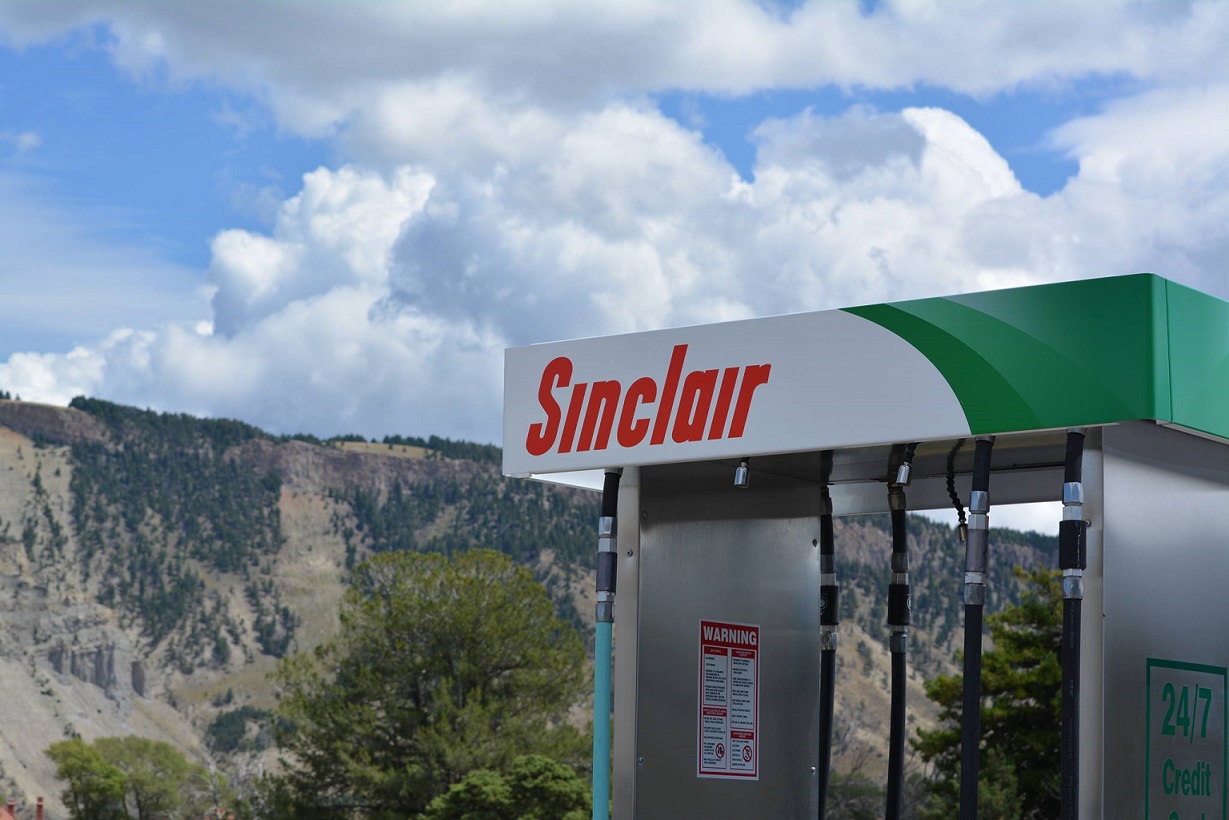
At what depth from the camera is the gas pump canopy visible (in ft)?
12.8

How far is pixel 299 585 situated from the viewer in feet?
333

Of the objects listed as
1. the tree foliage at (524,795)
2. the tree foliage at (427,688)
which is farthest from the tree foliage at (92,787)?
the tree foliage at (524,795)

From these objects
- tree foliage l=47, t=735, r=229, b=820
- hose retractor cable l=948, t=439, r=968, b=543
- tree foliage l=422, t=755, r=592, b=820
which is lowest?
tree foliage l=47, t=735, r=229, b=820

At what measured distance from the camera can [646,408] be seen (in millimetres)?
4805

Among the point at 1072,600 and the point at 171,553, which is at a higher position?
the point at 171,553

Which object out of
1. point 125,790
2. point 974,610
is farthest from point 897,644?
point 125,790

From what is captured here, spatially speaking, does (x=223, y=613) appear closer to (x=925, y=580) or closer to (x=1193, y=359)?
(x=925, y=580)

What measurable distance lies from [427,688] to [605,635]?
35.5 metres

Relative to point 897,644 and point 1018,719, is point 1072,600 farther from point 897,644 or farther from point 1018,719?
point 1018,719

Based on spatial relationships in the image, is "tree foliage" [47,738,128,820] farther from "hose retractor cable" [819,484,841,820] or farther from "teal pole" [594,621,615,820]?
"teal pole" [594,621,615,820]

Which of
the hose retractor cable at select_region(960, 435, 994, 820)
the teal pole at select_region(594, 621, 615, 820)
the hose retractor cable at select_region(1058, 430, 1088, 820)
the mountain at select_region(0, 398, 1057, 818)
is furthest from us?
the mountain at select_region(0, 398, 1057, 818)

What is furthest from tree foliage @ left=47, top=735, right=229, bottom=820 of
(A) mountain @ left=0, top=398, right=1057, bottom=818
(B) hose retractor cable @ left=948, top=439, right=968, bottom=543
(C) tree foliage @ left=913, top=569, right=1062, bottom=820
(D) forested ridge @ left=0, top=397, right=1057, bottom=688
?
(B) hose retractor cable @ left=948, top=439, right=968, bottom=543

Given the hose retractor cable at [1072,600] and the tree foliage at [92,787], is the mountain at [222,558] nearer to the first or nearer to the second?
the tree foliage at [92,787]

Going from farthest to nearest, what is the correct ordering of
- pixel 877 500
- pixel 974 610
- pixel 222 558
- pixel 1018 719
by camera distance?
pixel 222 558, pixel 1018 719, pixel 877 500, pixel 974 610
